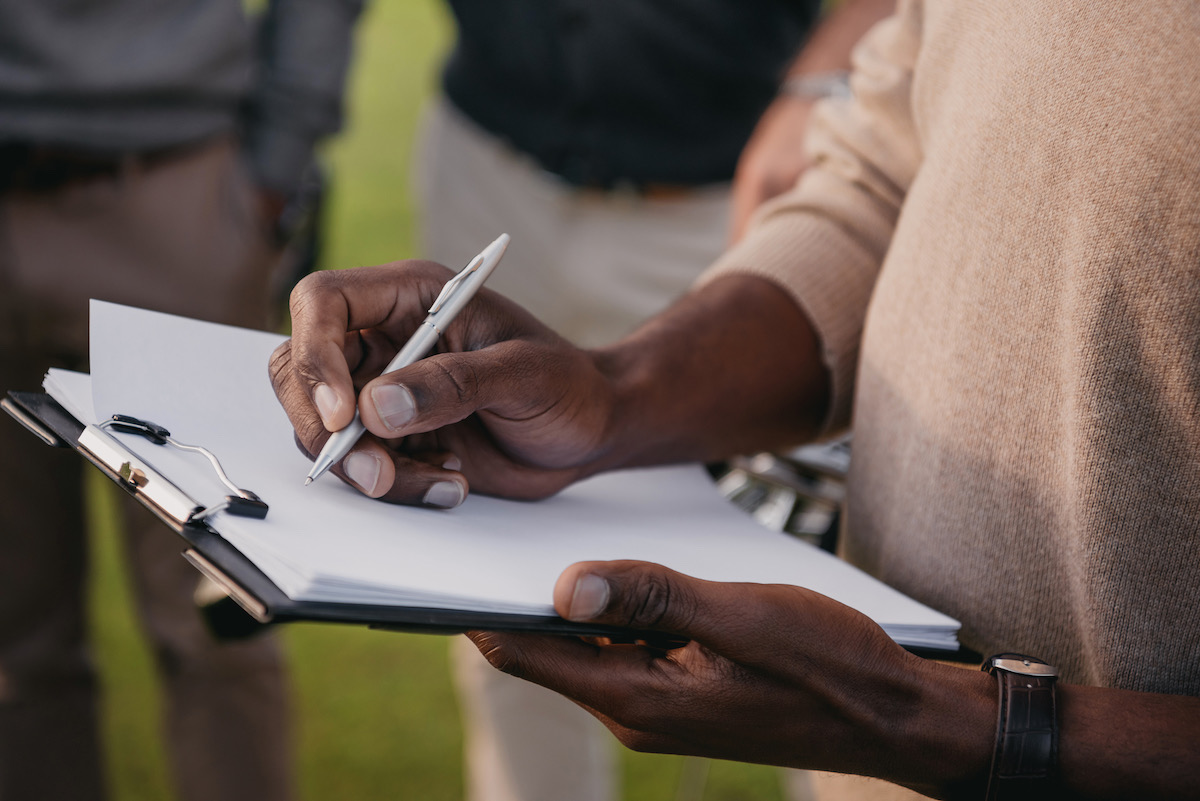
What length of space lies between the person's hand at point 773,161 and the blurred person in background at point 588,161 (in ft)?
0.51

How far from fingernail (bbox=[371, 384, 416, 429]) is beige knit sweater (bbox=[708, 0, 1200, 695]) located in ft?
1.34

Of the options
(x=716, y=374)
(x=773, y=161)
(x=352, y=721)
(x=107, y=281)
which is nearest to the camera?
(x=716, y=374)

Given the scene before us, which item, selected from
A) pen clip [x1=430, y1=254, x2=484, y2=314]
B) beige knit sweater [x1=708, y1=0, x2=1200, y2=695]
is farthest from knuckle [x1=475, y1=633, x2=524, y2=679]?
beige knit sweater [x1=708, y1=0, x2=1200, y2=695]

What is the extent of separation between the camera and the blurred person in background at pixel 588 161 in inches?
67.3

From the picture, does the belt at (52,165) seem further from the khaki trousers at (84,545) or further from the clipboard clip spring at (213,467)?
the clipboard clip spring at (213,467)

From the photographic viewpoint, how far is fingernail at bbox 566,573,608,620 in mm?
572

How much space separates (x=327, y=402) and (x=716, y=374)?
0.41m

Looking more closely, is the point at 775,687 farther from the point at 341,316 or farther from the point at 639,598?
the point at 341,316

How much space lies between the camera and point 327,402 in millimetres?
696

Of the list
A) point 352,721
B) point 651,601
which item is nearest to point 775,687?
point 651,601

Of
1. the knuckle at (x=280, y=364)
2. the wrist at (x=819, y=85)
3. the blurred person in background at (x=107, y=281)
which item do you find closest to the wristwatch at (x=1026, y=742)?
the knuckle at (x=280, y=364)

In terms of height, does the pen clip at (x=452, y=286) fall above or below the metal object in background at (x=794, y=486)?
below

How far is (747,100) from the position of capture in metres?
1.85

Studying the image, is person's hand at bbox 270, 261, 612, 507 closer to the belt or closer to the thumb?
the thumb
